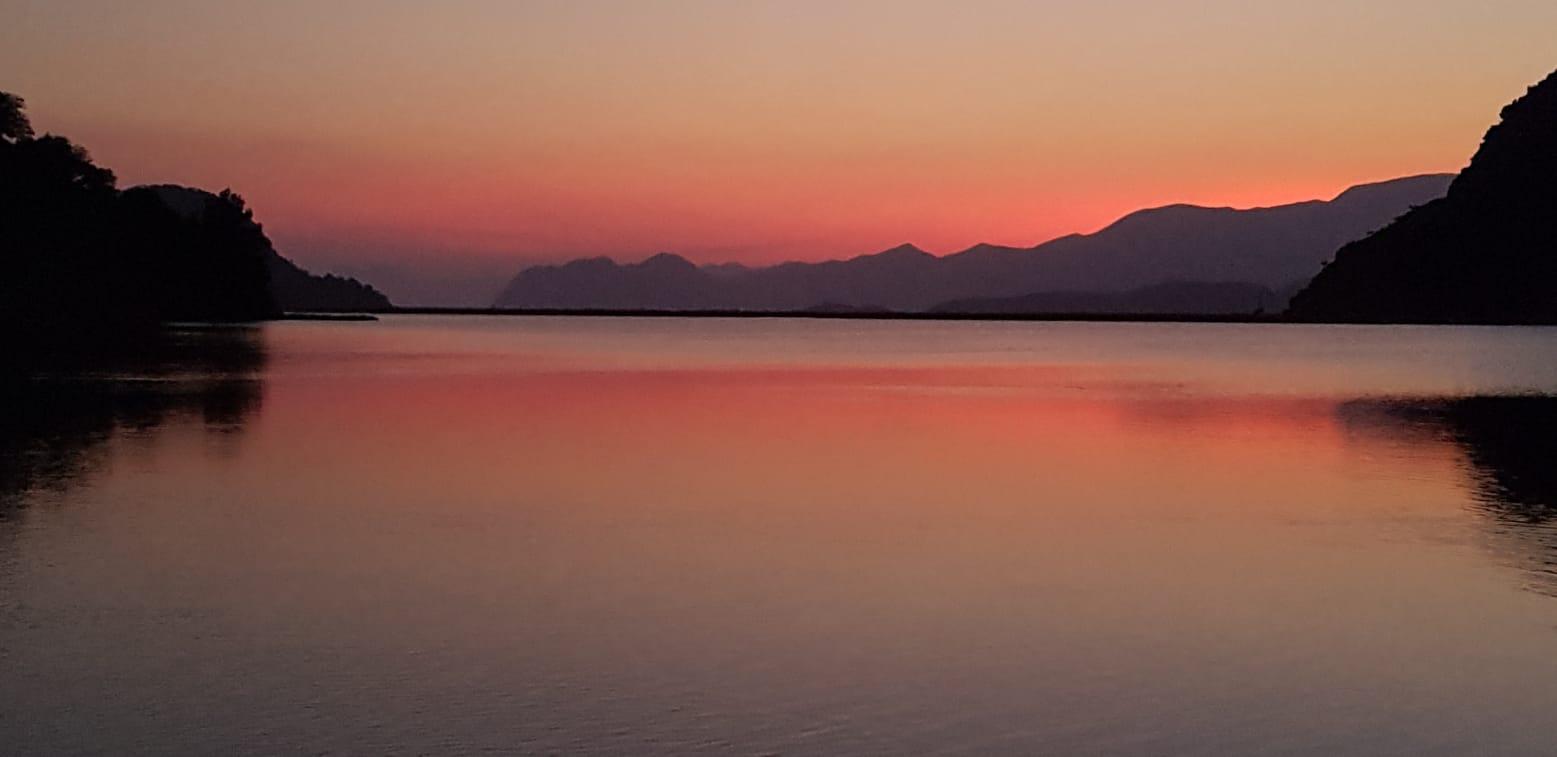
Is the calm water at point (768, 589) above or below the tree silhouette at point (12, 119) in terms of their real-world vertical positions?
below

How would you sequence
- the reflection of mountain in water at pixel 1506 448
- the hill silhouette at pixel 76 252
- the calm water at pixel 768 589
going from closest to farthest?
1. the calm water at pixel 768 589
2. the reflection of mountain in water at pixel 1506 448
3. the hill silhouette at pixel 76 252

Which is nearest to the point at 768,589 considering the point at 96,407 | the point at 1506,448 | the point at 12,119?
the point at 1506,448

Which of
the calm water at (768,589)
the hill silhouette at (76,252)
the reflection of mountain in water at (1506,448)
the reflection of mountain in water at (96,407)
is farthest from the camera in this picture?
the hill silhouette at (76,252)

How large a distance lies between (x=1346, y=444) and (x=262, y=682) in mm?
24618

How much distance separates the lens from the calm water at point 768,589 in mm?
9234

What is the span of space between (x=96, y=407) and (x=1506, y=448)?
1205 inches

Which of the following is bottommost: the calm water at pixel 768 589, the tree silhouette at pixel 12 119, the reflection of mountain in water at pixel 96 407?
the reflection of mountain in water at pixel 96 407

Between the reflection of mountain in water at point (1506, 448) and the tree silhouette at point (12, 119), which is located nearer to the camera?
the reflection of mountain in water at point (1506, 448)

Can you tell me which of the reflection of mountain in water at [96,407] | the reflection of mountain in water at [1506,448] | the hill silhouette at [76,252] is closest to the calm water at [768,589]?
the reflection of mountain in water at [1506,448]

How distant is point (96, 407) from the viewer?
35.0 metres

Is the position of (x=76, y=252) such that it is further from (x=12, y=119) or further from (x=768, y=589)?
(x=768, y=589)

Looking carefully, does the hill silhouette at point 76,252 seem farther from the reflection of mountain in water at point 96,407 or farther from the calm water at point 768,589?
the calm water at point 768,589

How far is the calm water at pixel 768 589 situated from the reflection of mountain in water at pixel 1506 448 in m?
0.14

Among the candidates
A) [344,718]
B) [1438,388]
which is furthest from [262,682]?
[1438,388]
